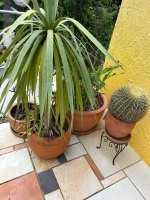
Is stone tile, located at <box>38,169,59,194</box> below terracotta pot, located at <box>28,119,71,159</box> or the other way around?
below

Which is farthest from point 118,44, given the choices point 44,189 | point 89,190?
point 44,189

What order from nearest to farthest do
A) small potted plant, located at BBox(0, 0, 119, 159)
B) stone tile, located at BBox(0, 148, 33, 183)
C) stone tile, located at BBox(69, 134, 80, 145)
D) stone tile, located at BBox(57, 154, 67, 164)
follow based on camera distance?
1. small potted plant, located at BBox(0, 0, 119, 159)
2. stone tile, located at BBox(0, 148, 33, 183)
3. stone tile, located at BBox(57, 154, 67, 164)
4. stone tile, located at BBox(69, 134, 80, 145)

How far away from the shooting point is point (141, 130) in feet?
5.05

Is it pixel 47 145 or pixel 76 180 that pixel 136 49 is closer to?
pixel 47 145

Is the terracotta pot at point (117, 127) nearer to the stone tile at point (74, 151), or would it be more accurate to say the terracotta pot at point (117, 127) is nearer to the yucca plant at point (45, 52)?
the stone tile at point (74, 151)

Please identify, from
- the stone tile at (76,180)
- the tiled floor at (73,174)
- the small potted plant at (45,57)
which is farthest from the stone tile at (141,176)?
the small potted plant at (45,57)

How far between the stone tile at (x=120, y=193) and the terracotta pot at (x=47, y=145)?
419 mm

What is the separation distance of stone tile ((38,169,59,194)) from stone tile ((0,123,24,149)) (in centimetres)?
38

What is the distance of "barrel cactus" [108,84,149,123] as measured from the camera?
1202 mm

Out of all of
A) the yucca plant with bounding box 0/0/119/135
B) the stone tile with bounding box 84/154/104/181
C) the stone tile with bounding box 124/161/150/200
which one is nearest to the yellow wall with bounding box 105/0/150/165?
the stone tile with bounding box 124/161/150/200

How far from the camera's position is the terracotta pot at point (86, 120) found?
1.53 meters

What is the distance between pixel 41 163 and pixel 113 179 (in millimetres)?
582

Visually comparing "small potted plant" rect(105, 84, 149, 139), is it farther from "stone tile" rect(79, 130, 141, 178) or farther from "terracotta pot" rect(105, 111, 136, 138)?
"stone tile" rect(79, 130, 141, 178)

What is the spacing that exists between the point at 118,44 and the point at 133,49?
0.19 metres
